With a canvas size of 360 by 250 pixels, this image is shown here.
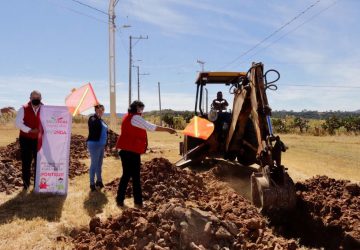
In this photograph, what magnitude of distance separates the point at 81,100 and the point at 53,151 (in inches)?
40.6

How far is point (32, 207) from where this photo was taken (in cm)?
688

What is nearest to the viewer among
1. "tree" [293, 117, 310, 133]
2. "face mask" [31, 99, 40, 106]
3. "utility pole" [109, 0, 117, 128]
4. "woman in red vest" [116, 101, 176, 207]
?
"woman in red vest" [116, 101, 176, 207]

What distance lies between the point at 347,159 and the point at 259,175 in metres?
11.5

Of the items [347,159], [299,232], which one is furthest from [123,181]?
[347,159]

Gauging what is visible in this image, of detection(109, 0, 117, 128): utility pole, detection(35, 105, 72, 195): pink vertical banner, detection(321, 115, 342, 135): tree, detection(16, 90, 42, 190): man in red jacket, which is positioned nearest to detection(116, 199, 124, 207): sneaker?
detection(35, 105, 72, 195): pink vertical banner

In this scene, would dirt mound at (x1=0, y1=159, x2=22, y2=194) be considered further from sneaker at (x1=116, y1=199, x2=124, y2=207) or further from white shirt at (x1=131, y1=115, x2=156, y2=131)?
white shirt at (x1=131, y1=115, x2=156, y2=131)

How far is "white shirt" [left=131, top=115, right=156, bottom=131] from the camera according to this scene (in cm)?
672

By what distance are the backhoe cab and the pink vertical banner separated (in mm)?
3322

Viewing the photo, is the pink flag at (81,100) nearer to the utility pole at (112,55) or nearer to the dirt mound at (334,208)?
the dirt mound at (334,208)

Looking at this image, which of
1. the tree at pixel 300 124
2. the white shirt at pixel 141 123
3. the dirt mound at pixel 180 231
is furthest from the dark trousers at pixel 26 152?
the tree at pixel 300 124

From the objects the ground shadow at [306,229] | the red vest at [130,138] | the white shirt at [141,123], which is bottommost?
the ground shadow at [306,229]

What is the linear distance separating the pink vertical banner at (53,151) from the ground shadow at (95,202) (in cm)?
52

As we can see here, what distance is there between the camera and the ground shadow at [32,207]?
6.35m

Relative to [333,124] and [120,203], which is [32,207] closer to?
[120,203]
